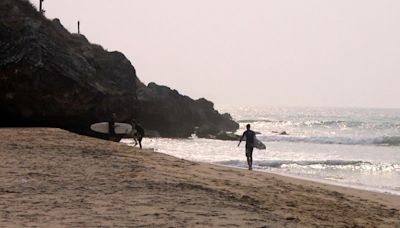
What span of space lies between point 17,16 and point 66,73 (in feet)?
12.6

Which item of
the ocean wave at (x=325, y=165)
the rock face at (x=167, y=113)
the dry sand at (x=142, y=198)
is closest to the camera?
the dry sand at (x=142, y=198)

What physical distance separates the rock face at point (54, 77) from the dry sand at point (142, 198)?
30.0 feet

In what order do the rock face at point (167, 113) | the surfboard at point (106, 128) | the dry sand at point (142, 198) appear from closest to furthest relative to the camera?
the dry sand at point (142, 198)
the surfboard at point (106, 128)
the rock face at point (167, 113)

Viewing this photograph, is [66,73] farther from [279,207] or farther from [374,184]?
[279,207]

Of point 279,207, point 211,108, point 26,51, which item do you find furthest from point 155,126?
point 279,207

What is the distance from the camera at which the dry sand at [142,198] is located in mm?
6512

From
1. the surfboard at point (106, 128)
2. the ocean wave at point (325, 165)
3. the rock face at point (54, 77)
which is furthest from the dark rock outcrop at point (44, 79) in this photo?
the ocean wave at point (325, 165)

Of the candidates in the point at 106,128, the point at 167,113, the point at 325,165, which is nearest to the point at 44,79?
the point at 106,128

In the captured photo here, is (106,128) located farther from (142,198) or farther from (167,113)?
(167,113)

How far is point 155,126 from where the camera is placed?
5041 cm

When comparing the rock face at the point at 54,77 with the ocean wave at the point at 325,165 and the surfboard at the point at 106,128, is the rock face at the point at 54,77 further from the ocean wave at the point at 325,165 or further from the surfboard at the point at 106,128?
the ocean wave at the point at 325,165

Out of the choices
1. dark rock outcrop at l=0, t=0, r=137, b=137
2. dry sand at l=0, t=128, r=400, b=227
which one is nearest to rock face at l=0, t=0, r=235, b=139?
dark rock outcrop at l=0, t=0, r=137, b=137

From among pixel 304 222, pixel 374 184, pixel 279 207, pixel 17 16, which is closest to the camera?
pixel 304 222

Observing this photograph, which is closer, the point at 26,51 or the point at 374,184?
the point at 374,184
